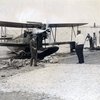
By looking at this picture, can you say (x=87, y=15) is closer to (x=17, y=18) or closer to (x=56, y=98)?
(x=17, y=18)

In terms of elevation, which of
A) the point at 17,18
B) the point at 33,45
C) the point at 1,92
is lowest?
the point at 1,92

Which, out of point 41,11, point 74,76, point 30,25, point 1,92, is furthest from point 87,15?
point 1,92

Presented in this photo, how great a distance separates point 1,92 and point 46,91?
4.52ft

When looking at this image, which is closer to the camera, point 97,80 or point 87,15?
Result: point 97,80

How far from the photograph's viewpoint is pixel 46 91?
9.63 meters

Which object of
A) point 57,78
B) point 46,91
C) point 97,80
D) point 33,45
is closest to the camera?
point 46,91

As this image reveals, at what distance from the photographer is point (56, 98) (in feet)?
28.5

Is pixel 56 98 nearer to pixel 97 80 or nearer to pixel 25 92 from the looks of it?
pixel 25 92

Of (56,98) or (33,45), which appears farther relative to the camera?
(33,45)

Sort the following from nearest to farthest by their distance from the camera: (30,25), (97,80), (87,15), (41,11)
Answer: (97,80), (30,25), (41,11), (87,15)

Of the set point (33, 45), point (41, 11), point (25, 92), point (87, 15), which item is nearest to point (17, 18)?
point (41, 11)

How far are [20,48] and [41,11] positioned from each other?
983cm

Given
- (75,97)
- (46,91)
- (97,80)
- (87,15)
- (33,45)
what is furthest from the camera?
(87,15)

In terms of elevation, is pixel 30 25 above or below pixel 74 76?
above
